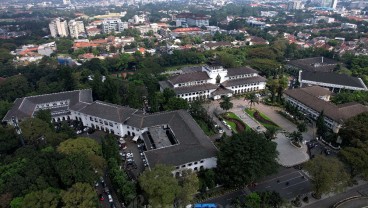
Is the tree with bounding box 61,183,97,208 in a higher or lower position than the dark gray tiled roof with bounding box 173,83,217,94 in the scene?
higher

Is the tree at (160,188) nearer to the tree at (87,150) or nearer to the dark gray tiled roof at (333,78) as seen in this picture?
the tree at (87,150)

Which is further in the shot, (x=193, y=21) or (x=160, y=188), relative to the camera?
(x=193, y=21)

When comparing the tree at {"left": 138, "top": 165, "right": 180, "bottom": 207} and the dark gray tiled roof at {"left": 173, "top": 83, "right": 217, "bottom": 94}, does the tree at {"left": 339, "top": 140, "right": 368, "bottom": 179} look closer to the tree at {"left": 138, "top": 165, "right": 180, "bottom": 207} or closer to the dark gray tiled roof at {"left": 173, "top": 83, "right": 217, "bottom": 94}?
the tree at {"left": 138, "top": 165, "right": 180, "bottom": 207}

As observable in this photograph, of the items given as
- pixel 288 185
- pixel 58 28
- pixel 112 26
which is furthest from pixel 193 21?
pixel 288 185

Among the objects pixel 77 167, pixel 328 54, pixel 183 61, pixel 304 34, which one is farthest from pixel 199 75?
pixel 304 34

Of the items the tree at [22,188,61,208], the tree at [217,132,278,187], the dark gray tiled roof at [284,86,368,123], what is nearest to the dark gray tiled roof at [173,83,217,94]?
the dark gray tiled roof at [284,86,368,123]

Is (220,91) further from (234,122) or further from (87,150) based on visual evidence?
(87,150)

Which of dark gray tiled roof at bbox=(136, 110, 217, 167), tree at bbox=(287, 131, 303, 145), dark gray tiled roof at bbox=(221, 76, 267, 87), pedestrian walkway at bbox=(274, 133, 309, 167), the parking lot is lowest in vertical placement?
pedestrian walkway at bbox=(274, 133, 309, 167)
